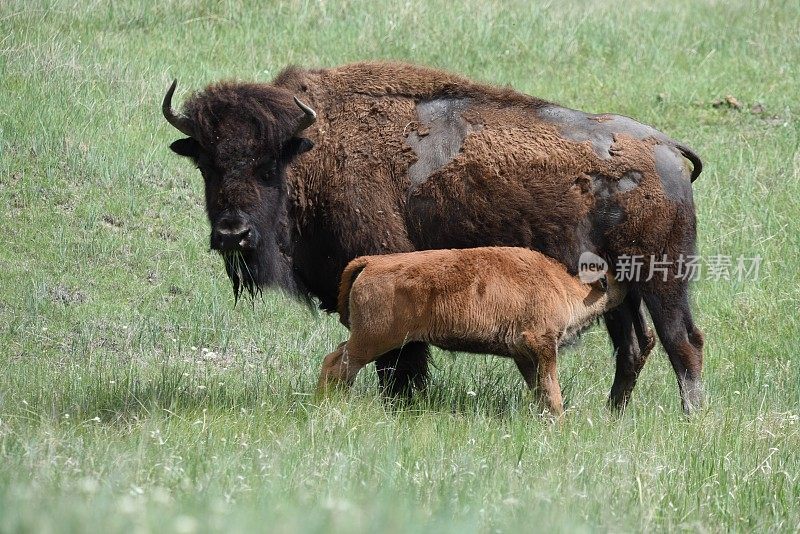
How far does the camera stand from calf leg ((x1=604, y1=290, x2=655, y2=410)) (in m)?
8.37

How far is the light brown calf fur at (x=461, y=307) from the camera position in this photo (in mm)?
7008

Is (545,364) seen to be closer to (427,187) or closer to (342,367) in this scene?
(342,367)

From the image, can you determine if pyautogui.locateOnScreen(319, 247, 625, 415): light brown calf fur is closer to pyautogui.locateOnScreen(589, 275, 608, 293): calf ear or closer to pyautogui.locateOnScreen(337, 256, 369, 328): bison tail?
pyautogui.locateOnScreen(337, 256, 369, 328): bison tail

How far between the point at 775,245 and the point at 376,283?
6413mm

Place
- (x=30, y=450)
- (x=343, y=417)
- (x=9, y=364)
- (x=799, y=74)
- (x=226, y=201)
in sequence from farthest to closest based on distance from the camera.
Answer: (x=799, y=74) → (x=9, y=364) → (x=226, y=201) → (x=343, y=417) → (x=30, y=450)

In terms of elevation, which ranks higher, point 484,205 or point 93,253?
point 484,205

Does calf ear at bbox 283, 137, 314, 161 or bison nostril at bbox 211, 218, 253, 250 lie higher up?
calf ear at bbox 283, 137, 314, 161

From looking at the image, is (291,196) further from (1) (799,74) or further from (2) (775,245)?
(1) (799,74)

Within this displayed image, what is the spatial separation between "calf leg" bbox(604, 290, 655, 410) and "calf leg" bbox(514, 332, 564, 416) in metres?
1.18

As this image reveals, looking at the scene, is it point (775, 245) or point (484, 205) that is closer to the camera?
point (484, 205)

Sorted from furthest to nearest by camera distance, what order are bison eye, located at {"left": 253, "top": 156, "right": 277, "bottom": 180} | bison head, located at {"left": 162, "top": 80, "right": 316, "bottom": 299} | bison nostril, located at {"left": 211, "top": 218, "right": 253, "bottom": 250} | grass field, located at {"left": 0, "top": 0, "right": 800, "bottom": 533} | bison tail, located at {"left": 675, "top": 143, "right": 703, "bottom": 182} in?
bison tail, located at {"left": 675, "top": 143, "right": 703, "bottom": 182} < bison eye, located at {"left": 253, "top": 156, "right": 277, "bottom": 180} < bison head, located at {"left": 162, "top": 80, "right": 316, "bottom": 299} < bison nostril, located at {"left": 211, "top": 218, "right": 253, "bottom": 250} < grass field, located at {"left": 0, "top": 0, "right": 800, "bottom": 533}

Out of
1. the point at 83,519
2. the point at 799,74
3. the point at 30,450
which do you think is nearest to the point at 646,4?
the point at 799,74

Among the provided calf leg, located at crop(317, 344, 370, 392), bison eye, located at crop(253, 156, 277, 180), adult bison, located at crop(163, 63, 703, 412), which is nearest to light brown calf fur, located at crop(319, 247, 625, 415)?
calf leg, located at crop(317, 344, 370, 392)

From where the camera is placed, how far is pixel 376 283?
275 inches
